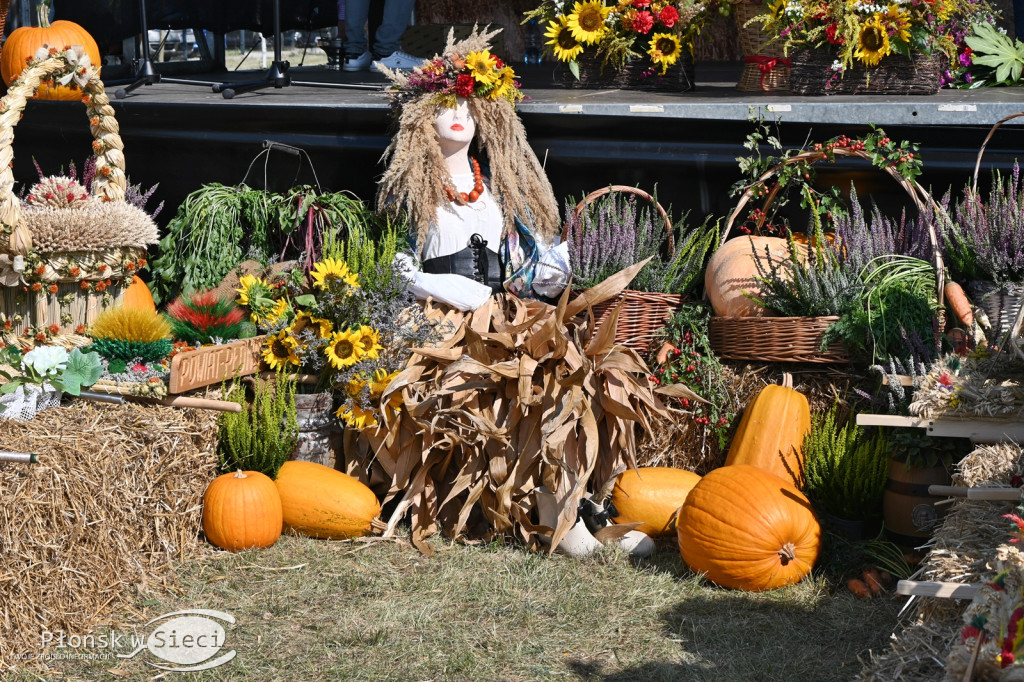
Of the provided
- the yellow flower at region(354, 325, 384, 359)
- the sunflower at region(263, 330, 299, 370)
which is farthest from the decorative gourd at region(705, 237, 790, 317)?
the sunflower at region(263, 330, 299, 370)

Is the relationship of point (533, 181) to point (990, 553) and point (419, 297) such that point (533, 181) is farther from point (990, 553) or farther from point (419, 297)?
point (990, 553)

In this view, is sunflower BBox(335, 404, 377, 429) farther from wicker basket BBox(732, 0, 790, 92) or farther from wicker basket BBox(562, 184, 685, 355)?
wicker basket BBox(732, 0, 790, 92)

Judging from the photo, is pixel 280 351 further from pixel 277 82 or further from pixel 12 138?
pixel 277 82

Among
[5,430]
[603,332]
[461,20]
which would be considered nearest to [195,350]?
[5,430]

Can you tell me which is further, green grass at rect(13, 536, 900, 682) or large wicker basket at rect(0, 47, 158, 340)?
large wicker basket at rect(0, 47, 158, 340)

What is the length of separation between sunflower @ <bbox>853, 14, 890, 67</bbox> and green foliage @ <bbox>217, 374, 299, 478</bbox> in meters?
2.94

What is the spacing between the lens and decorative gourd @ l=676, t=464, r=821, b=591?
3391mm

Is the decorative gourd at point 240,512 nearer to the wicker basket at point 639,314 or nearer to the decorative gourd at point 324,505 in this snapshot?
the decorative gourd at point 324,505

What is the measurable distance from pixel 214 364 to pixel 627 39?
2.81m

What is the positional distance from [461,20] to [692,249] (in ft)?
21.3

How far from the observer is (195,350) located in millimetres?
3779

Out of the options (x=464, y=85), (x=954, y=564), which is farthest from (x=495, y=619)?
(x=464, y=85)

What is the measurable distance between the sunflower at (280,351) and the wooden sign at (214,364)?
5 centimetres

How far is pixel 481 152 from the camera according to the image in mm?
4672
